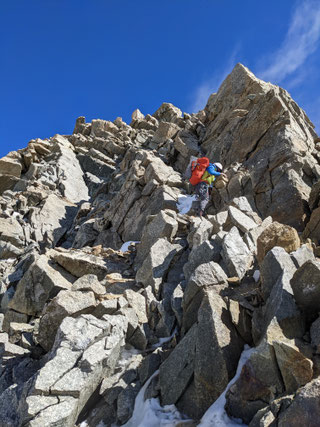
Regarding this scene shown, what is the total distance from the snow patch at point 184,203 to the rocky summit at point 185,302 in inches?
6.5

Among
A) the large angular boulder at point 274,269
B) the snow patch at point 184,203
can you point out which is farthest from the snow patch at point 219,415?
the snow patch at point 184,203

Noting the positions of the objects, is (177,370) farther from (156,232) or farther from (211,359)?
(156,232)

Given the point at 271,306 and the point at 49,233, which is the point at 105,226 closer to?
the point at 49,233

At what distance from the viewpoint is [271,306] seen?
8.17m

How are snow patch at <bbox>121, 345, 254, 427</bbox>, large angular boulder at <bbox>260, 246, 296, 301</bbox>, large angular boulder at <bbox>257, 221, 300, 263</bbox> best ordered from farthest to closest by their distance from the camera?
large angular boulder at <bbox>257, 221, 300, 263</bbox>
large angular boulder at <bbox>260, 246, 296, 301</bbox>
snow patch at <bbox>121, 345, 254, 427</bbox>

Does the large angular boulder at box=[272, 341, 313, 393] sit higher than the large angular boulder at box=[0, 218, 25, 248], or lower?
lower

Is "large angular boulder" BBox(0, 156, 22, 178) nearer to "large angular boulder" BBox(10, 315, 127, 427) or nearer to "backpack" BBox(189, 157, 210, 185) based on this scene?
"backpack" BBox(189, 157, 210, 185)

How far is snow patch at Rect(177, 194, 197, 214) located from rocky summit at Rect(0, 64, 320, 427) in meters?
0.16

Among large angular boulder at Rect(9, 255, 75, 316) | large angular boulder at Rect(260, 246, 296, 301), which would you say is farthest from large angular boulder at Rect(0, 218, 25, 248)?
large angular boulder at Rect(260, 246, 296, 301)

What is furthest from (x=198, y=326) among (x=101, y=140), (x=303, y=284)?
(x=101, y=140)

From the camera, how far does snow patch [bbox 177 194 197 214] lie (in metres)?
22.8

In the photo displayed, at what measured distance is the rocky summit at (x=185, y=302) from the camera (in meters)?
7.32

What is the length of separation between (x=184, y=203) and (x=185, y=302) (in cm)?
1372

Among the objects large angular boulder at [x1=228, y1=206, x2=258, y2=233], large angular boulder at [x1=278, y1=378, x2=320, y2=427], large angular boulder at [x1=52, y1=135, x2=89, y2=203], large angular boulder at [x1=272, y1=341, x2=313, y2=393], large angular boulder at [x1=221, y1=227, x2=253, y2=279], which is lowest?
large angular boulder at [x1=278, y1=378, x2=320, y2=427]
